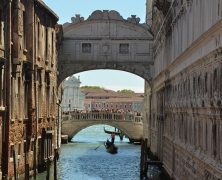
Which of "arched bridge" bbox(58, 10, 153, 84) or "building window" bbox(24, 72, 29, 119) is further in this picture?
"arched bridge" bbox(58, 10, 153, 84)

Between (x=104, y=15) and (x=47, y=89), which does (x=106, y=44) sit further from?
(x=47, y=89)

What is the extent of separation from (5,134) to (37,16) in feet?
19.9

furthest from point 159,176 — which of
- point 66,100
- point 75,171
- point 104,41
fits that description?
point 66,100

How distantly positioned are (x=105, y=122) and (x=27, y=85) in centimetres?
2316

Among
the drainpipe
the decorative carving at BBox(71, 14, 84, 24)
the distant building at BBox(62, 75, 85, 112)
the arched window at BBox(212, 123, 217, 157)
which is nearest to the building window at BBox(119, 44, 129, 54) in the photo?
the decorative carving at BBox(71, 14, 84, 24)

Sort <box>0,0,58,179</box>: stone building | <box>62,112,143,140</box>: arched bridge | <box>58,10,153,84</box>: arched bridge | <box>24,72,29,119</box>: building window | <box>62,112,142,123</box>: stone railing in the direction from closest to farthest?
<box>0,0,58,179</box>: stone building
<box>24,72,29,119</box>: building window
<box>58,10,153,84</box>: arched bridge
<box>62,112,143,140</box>: arched bridge
<box>62,112,142,123</box>: stone railing

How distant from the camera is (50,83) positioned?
24.0 metres

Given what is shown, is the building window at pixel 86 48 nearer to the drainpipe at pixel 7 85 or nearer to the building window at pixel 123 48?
the building window at pixel 123 48

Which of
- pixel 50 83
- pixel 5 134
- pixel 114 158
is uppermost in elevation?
pixel 50 83

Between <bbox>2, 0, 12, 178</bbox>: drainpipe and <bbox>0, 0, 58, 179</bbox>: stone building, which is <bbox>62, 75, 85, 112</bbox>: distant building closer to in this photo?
<bbox>0, 0, 58, 179</bbox>: stone building

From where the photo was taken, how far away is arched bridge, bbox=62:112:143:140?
40781 millimetres

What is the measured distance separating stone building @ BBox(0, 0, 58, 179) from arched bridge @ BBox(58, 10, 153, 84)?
21.3ft

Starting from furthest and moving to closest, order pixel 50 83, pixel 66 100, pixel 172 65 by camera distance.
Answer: pixel 66 100, pixel 50 83, pixel 172 65

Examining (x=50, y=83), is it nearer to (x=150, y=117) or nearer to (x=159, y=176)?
(x=159, y=176)
